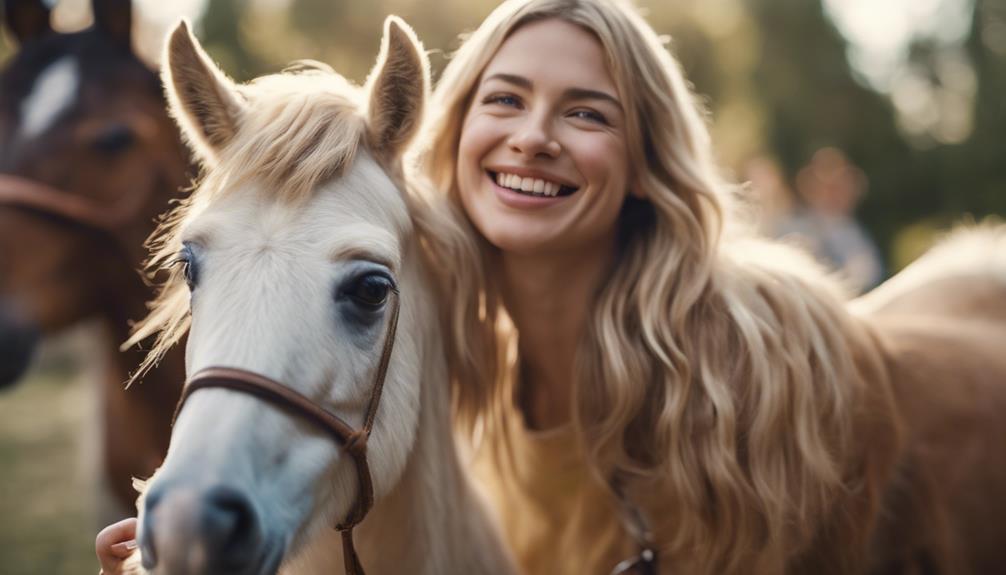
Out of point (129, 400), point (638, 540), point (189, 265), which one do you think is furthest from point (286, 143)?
point (129, 400)

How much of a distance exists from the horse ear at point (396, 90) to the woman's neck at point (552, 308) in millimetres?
612

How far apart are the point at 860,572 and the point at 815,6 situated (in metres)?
29.0

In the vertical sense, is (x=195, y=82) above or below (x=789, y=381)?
above

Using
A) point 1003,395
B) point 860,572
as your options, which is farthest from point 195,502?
point 1003,395

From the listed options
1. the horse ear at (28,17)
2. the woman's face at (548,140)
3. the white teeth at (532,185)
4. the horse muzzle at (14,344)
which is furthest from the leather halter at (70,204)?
the white teeth at (532,185)

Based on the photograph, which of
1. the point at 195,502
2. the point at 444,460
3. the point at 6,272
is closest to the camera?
the point at 195,502

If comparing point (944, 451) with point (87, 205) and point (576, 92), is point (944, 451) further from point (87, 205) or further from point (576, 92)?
point (87, 205)

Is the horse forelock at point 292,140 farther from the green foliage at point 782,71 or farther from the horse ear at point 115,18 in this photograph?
the green foliage at point 782,71

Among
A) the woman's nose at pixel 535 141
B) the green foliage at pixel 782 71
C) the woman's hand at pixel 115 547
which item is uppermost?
the green foliage at pixel 782 71

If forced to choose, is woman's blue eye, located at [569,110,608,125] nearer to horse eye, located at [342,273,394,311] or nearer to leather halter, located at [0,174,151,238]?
horse eye, located at [342,273,394,311]

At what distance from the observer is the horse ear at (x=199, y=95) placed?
6.50ft

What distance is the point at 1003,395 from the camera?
2.92m

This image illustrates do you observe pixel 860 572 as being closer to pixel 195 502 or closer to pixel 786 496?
pixel 786 496

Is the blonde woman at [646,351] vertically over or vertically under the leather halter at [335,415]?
over
